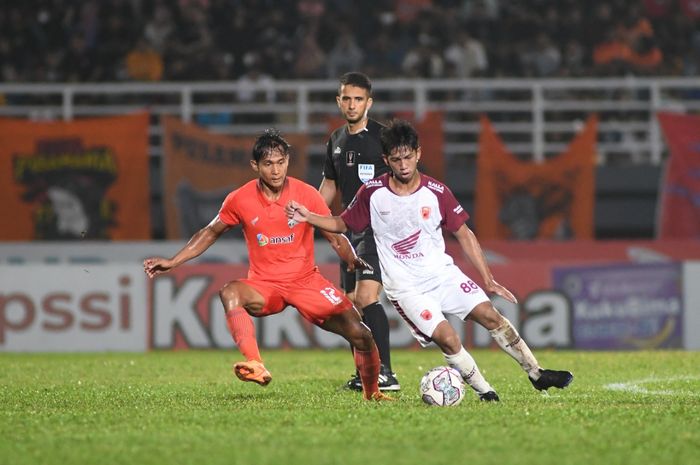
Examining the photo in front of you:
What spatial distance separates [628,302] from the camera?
16.4 meters

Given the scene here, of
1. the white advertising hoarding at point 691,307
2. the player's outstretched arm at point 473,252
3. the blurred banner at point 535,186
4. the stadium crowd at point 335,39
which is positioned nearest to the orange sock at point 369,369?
the player's outstretched arm at point 473,252

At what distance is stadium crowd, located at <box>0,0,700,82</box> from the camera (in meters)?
20.4

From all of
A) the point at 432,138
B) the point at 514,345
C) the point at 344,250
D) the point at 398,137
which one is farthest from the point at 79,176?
the point at 514,345

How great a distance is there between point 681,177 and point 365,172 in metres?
8.17

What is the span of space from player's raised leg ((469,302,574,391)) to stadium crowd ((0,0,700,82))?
11.5m

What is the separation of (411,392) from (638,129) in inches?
411

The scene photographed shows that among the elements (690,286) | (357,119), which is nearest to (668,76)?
(690,286)

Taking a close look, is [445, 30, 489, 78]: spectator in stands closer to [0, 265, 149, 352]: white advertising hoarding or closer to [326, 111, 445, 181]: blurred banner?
[326, 111, 445, 181]: blurred banner

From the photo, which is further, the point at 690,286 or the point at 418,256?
the point at 690,286

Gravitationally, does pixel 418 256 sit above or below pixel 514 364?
above

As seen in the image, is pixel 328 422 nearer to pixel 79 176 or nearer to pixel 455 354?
pixel 455 354

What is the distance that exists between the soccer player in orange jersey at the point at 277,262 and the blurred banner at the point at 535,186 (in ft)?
27.0

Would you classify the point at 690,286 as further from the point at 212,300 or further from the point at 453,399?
the point at 453,399

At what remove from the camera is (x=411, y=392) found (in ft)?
33.1
